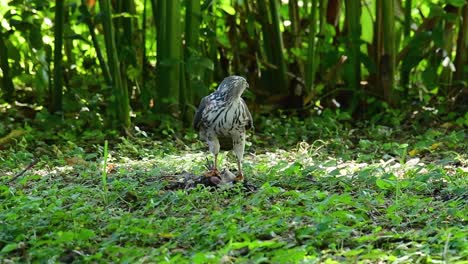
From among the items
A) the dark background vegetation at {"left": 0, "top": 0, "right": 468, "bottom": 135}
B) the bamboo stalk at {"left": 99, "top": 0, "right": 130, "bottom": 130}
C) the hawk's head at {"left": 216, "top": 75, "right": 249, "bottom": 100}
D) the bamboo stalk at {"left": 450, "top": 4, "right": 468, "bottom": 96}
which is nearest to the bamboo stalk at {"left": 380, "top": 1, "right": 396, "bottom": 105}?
the dark background vegetation at {"left": 0, "top": 0, "right": 468, "bottom": 135}

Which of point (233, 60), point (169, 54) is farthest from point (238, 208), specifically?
point (233, 60)

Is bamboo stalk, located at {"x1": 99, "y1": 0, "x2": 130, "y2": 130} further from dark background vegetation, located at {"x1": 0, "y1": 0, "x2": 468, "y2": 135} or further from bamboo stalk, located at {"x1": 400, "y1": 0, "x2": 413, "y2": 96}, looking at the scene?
bamboo stalk, located at {"x1": 400, "y1": 0, "x2": 413, "y2": 96}

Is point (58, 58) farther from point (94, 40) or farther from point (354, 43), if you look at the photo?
point (354, 43)

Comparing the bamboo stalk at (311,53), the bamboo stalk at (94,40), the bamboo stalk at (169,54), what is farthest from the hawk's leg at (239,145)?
the bamboo stalk at (311,53)

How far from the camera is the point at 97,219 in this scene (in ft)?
15.5

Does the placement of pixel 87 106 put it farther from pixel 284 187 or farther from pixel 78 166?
pixel 284 187

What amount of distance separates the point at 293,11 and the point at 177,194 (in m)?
5.07

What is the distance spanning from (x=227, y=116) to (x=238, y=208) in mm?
1113

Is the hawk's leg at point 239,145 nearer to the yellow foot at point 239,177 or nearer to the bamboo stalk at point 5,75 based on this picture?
the yellow foot at point 239,177

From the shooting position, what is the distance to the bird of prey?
5.75m

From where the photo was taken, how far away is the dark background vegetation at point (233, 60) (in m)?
8.54

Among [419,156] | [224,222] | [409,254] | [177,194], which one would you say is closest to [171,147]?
[419,156]

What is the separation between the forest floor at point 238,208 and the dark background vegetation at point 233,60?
3.99 feet

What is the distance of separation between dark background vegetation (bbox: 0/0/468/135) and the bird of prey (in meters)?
2.49
